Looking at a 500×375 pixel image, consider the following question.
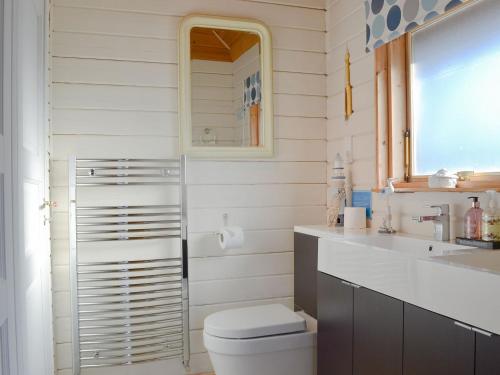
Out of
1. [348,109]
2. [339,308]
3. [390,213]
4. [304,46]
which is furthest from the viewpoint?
[304,46]

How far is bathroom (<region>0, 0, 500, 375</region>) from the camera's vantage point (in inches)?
66.9

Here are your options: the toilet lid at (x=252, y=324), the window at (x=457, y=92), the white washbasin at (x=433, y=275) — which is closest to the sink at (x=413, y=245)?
the white washbasin at (x=433, y=275)

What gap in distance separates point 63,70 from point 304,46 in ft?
4.50

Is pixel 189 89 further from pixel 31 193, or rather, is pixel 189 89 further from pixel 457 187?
pixel 457 187

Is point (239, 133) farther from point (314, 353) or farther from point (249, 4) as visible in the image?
point (314, 353)

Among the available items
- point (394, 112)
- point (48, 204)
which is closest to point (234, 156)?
point (394, 112)

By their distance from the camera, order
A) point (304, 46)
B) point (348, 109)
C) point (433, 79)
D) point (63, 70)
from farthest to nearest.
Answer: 1. point (304, 46)
2. point (348, 109)
3. point (63, 70)
4. point (433, 79)

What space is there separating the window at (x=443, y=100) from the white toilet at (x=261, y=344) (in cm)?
83

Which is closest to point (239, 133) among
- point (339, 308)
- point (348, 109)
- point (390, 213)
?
point (348, 109)

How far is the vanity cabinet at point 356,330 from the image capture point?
132 centimetres

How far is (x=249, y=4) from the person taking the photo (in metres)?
2.47

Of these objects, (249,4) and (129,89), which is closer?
(129,89)

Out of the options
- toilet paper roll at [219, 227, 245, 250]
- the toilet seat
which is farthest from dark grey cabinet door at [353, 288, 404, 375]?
Answer: toilet paper roll at [219, 227, 245, 250]

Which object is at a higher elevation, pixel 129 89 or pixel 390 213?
pixel 129 89
